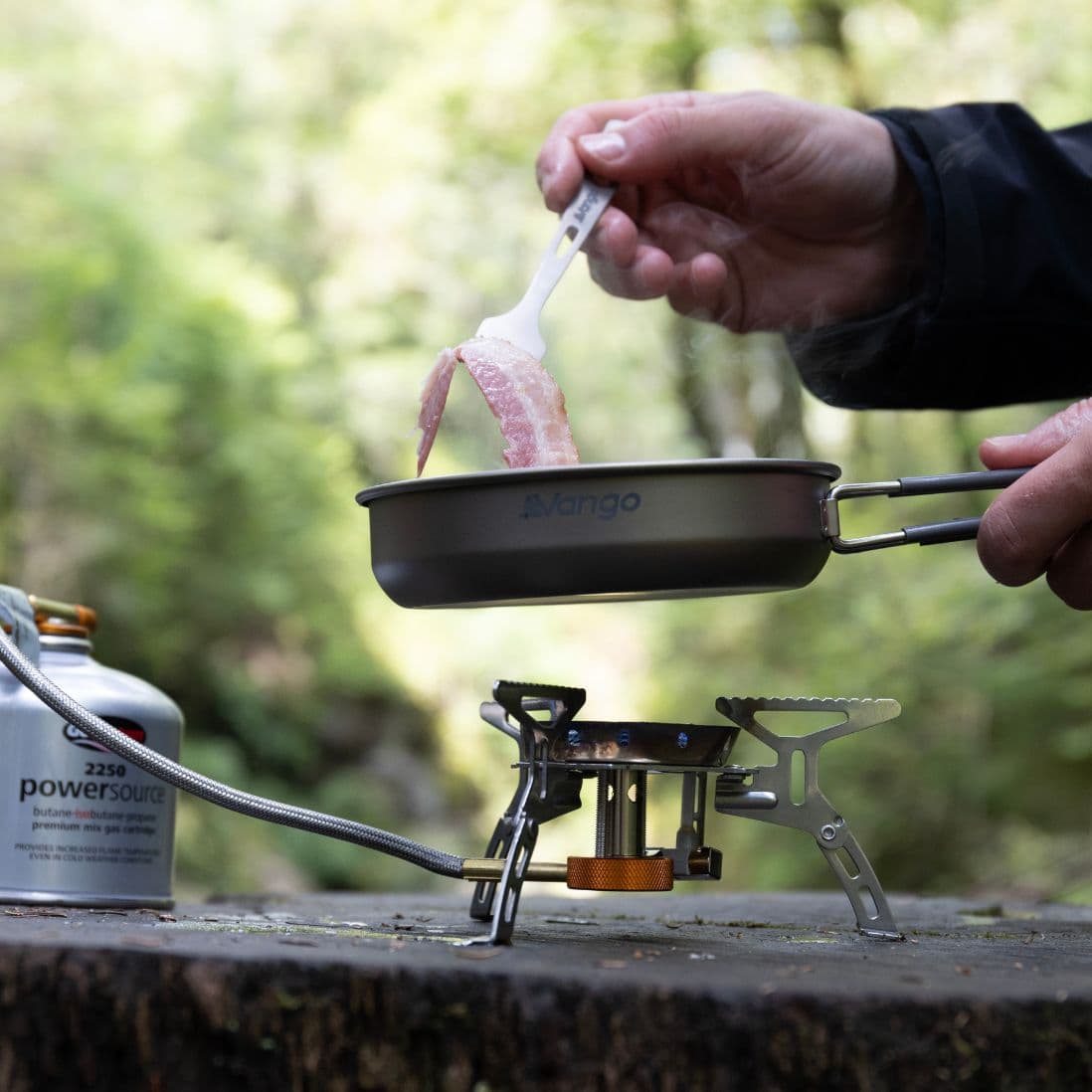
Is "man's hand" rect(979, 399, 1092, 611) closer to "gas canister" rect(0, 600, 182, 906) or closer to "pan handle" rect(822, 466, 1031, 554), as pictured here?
"pan handle" rect(822, 466, 1031, 554)

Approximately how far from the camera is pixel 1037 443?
5.37ft

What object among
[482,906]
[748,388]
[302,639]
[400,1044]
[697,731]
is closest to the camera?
[400,1044]

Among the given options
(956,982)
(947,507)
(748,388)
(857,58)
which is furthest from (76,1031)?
(857,58)

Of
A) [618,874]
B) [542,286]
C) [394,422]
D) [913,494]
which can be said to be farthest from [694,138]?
[394,422]

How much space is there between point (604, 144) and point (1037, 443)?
2.78 feet

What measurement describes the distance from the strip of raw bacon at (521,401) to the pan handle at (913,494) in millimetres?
325

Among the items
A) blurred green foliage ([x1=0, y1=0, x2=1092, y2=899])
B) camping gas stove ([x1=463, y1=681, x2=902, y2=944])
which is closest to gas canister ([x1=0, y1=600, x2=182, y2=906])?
camping gas stove ([x1=463, y1=681, x2=902, y2=944])

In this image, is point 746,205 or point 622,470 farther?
point 746,205

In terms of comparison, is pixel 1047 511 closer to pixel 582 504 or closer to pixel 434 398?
pixel 582 504

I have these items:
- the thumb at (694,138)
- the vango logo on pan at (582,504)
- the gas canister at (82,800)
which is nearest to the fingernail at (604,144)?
the thumb at (694,138)

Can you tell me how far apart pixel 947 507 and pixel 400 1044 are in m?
6.95

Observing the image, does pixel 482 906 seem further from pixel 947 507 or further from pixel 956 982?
pixel 947 507

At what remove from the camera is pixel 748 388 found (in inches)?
225

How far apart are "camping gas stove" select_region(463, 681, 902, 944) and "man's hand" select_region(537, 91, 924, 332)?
945mm
